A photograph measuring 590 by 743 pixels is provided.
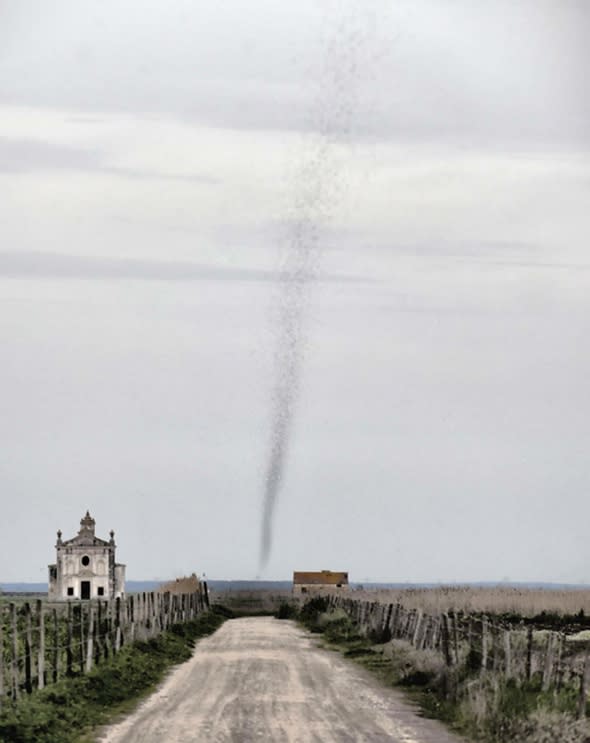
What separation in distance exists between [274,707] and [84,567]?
4452 inches

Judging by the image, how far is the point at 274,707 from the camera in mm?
28844

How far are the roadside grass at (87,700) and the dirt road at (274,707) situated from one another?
53 centimetres

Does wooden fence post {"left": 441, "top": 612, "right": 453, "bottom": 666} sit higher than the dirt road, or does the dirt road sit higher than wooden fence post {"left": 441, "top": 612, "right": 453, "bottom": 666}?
wooden fence post {"left": 441, "top": 612, "right": 453, "bottom": 666}

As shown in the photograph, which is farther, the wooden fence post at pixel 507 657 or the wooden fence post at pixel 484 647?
the wooden fence post at pixel 484 647

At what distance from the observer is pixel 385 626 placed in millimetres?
52125

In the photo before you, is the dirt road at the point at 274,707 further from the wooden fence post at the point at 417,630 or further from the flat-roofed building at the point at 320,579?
the flat-roofed building at the point at 320,579

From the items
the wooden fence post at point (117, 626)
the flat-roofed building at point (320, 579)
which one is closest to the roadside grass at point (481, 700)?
the wooden fence post at point (117, 626)

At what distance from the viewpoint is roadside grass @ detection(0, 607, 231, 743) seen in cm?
2403

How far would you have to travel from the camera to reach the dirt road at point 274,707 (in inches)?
963

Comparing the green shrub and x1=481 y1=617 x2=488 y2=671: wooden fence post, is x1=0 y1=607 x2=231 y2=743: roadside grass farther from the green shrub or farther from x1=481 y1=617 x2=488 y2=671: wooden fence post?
the green shrub

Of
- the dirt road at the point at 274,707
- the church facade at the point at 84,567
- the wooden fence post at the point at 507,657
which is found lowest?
the dirt road at the point at 274,707

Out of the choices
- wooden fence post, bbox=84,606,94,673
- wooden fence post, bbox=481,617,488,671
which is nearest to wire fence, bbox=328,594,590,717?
wooden fence post, bbox=481,617,488,671

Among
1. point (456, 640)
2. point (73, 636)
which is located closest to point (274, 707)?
point (456, 640)

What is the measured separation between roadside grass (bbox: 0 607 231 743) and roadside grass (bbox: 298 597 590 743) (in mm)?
5655
